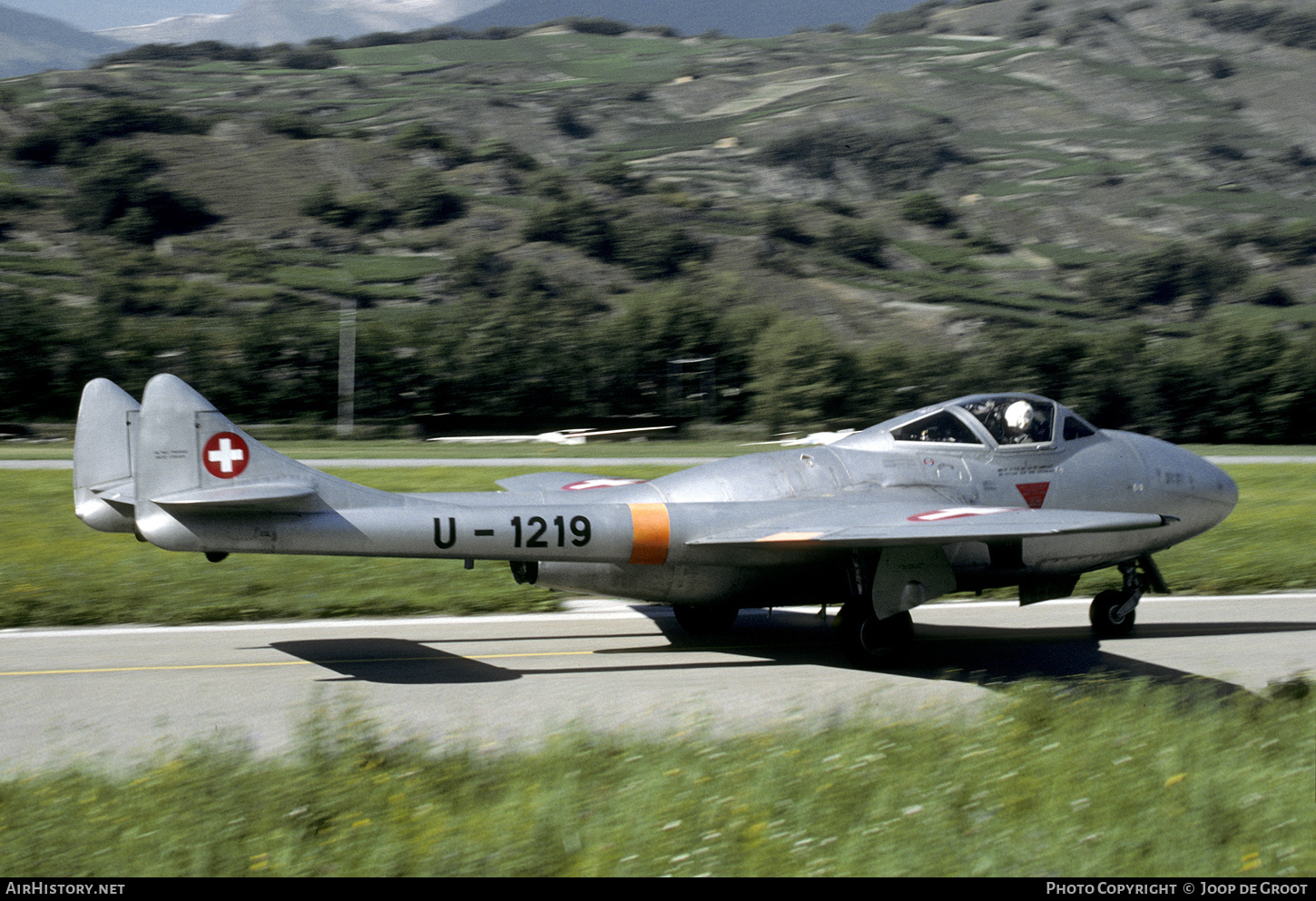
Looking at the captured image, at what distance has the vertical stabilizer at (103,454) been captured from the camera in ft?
34.2

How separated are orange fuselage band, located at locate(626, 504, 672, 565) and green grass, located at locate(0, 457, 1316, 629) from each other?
11.8 ft

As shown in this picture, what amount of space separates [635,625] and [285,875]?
7.85m

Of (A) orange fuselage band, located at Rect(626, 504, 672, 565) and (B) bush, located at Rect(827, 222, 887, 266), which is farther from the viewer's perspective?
(B) bush, located at Rect(827, 222, 887, 266)

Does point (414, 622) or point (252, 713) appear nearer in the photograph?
point (252, 713)

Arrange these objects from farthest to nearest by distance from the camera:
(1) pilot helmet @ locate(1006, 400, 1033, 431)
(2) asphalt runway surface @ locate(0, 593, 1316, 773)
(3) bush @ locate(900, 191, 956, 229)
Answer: (3) bush @ locate(900, 191, 956, 229) → (1) pilot helmet @ locate(1006, 400, 1033, 431) → (2) asphalt runway surface @ locate(0, 593, 1316, 773)

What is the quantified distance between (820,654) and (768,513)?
5.20ft

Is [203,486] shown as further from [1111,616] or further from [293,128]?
[293,128]

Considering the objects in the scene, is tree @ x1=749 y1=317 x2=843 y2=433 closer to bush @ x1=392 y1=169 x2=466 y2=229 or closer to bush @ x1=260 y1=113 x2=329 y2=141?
bush @ x1=392 y1=169 x2=466 y2=229

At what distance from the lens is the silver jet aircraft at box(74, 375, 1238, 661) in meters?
9.70

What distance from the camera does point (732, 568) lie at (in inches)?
431

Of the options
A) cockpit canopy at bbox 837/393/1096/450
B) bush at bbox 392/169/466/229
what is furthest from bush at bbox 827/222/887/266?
cockpit canopy at bbox 837/393/1096/450

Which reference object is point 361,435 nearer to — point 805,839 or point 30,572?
point 30,572

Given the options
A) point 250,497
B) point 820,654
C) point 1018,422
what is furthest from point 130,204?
point 1018,422
